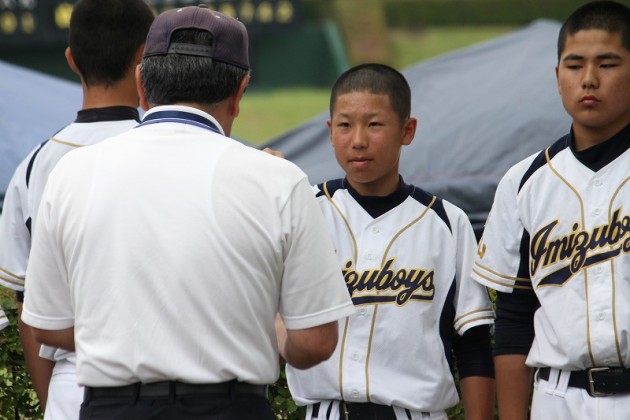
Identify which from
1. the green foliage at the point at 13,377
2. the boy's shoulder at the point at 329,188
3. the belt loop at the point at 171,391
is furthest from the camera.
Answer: the green foliage at the point at 13,377

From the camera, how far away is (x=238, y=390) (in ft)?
8.43

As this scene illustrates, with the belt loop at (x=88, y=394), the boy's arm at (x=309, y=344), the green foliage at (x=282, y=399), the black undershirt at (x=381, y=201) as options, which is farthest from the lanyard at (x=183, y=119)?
the green foliage at (x=282, y=399)

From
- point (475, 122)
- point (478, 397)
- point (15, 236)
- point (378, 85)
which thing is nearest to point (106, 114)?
point (15, 236)

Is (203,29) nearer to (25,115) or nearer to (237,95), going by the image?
(237,95)

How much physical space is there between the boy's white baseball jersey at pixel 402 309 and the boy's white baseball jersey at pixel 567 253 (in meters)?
0.12

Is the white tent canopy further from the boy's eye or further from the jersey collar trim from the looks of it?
the jersey collar trim

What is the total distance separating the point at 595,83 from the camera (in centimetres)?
319

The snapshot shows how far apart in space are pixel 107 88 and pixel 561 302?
5.03 feet

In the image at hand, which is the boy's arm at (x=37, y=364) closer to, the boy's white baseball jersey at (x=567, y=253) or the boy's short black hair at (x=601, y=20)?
the boy's white baseball jersey at (x=567, y=253)

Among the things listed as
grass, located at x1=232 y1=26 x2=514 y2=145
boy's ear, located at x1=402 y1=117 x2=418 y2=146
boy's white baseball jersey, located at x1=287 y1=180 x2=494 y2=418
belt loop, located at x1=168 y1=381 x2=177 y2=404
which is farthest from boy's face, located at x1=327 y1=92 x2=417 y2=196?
grass, located at x1=232 y1=26 x2=514 y2=145

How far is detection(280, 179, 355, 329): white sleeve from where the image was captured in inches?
101

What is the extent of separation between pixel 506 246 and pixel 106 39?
1.40 m

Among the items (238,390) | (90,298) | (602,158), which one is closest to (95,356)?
(90,298)

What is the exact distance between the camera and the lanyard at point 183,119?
2.66 meters
